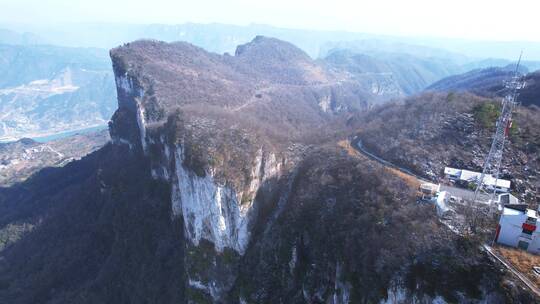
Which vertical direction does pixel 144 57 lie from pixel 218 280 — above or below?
above

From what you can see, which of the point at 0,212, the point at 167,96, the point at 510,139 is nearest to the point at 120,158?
the point at 167,96

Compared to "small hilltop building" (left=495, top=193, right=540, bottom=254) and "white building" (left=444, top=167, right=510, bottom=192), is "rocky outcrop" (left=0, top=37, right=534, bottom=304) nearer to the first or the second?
"small hilltop building" (left=495, top=193, right=540, bottom=254)

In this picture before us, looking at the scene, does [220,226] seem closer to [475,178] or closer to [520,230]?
[475,178]

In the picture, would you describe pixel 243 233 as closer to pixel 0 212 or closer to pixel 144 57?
pixel 144 57

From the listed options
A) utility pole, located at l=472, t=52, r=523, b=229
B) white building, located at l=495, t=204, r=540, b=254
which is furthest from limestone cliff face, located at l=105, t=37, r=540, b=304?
utility pole, located at l=472, t=52, r=523, b=229

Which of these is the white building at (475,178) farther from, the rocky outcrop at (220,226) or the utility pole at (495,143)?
the rocky outcrop at (220,226)

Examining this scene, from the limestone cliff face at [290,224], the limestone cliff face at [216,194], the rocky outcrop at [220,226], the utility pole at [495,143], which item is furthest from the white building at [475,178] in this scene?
the limestone cliff face at [216,194]

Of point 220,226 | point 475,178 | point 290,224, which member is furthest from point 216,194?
point 475,178
